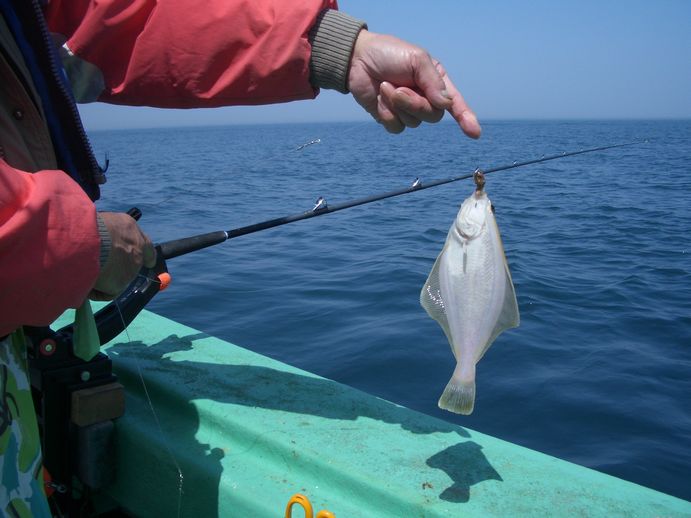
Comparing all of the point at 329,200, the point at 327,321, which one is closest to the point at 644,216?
the point at 329,200

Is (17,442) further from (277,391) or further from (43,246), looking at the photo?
(277,391)

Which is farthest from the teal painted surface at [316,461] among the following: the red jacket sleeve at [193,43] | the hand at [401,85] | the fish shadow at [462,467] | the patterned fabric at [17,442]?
the red jacket sleeve at [193,43]

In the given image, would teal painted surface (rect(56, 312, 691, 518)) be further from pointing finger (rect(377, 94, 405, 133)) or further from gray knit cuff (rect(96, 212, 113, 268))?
pointing finger (rect(377, 94, 405, 133))

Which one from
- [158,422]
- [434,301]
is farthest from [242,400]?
[434,301]

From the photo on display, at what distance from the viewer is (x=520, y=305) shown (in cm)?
669

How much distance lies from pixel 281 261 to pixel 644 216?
287 inches

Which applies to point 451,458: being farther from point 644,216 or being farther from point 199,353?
point 644,216

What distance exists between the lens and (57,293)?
4.94 ft

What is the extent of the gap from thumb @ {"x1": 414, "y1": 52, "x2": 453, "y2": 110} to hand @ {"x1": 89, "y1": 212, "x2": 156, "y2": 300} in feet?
3.57

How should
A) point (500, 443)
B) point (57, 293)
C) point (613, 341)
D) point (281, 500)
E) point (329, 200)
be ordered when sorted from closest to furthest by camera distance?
point (57, 293) → point (281, 500) → point (500, 443) → point (613, 341) → point (329, 200)

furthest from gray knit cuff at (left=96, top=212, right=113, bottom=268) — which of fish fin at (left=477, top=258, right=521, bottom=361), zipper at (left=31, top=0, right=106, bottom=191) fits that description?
fish fin at (left=477, top=258, right=521, bottom=361)

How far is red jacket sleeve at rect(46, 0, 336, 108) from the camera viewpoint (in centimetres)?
232

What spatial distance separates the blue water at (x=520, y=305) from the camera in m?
4.46

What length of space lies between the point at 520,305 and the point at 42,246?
587 cm
